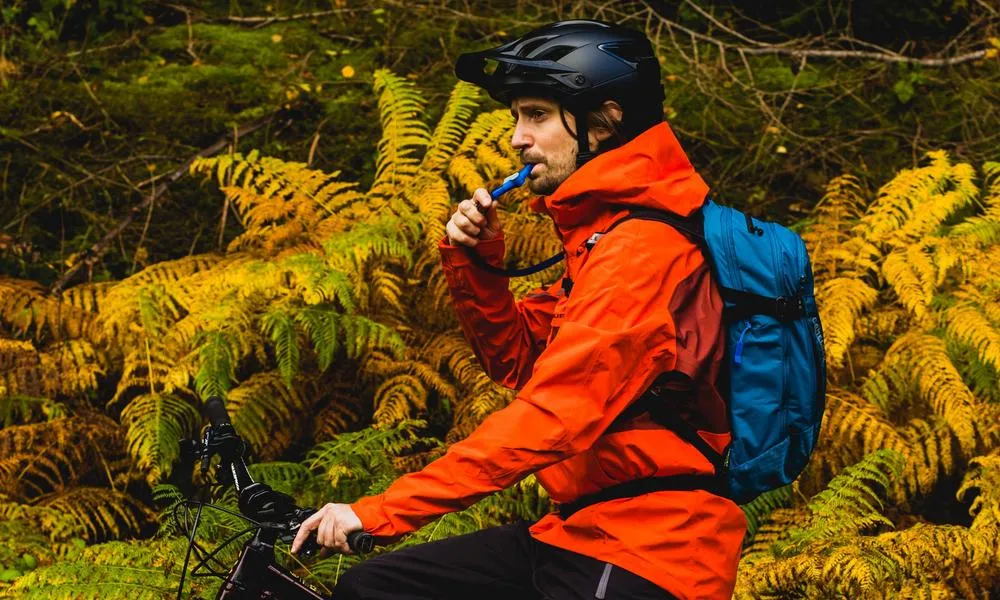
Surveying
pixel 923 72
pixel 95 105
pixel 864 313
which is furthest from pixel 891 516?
pixel 95 105

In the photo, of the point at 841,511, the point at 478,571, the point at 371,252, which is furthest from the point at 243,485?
the point at 371,252

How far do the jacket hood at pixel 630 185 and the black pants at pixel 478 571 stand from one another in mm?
801

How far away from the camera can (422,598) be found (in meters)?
2.56

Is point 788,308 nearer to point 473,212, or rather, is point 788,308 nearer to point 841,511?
point 473,212

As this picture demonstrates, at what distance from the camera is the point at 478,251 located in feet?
9.77

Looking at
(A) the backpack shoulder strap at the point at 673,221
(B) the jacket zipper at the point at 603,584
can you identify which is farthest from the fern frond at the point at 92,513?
(A) the backpack shoulder strap at the point at 673,221

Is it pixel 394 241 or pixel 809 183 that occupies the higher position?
pixel 394 241

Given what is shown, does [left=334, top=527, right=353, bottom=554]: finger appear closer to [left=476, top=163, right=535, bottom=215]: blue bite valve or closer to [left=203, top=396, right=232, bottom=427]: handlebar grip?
[left=203, top=396, right=232, bottom=427]: handlebar grip

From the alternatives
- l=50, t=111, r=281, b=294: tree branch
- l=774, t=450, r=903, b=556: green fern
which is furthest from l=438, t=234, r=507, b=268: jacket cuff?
l=50, t=111, r=281, b=294: tree branch

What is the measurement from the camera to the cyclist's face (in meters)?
2.74

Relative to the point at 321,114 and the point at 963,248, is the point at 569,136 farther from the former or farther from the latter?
the point at 321,114

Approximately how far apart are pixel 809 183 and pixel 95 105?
206 inches

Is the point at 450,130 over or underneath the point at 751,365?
underneath

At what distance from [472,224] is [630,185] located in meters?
0.54
